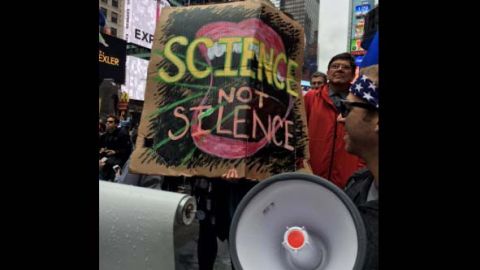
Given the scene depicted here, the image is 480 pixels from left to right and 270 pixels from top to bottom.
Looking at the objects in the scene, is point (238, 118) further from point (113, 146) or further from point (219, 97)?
point (113, 146)

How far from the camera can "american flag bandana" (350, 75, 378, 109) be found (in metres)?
1.67

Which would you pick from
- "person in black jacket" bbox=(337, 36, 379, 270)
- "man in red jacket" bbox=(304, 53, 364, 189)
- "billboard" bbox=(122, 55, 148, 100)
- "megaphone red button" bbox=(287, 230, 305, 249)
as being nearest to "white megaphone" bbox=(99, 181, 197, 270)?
"megaphone red button" bbox=(287, 230, 305, 249)

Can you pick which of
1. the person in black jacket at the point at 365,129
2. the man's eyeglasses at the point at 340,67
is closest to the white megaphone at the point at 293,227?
the person in black jacket at the point at 365,129

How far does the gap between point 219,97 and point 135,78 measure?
18.3 metres

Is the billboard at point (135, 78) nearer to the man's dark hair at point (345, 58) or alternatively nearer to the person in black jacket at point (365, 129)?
the man's dark hair at point (345, 58)

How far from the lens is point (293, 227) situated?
1.47 m

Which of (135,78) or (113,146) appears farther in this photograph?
(135,78)

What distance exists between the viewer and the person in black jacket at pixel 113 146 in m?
5.88

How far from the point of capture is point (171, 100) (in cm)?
273

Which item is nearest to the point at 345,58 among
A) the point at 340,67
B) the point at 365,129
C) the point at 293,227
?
the point at 340,67

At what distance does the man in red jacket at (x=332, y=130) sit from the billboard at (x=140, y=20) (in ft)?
36.5
